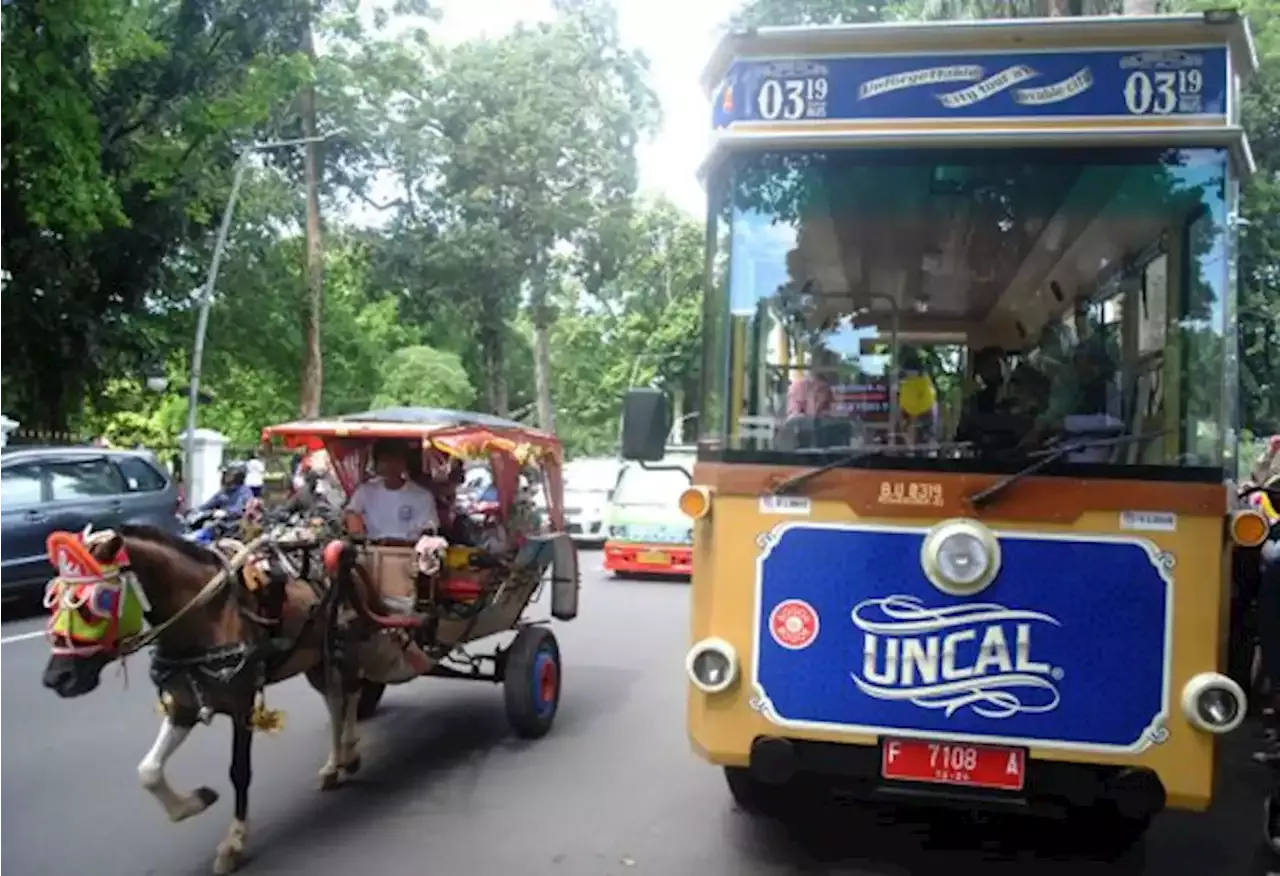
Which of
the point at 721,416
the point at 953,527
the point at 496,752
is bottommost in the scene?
the point at 496,752

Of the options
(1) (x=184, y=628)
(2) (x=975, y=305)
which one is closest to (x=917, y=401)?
(2) (x=975, y=305)

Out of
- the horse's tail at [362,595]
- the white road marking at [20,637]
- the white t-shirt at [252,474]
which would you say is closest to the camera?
the horse's tail at [362,595]

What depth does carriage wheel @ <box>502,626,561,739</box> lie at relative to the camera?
7.92 m

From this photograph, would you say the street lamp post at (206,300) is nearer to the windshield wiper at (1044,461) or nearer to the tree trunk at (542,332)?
the tree trunk at (542,332)

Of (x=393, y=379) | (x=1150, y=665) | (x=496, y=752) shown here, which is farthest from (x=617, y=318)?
(x=1150, y=665)

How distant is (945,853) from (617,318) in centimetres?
4102

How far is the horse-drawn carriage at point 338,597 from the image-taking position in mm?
5062

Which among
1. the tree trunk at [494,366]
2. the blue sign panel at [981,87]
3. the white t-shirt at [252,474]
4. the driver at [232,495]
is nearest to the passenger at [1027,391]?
the blue sign panel at [981,87]

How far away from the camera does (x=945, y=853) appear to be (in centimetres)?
591

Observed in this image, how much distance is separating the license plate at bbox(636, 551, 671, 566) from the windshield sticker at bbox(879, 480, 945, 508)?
1264 centimetres

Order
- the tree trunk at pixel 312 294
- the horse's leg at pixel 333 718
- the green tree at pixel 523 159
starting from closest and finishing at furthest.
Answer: the horse's leg at pixel 333 718
the tree trunk at pixel 312 294
the green tree at pixel 523 159

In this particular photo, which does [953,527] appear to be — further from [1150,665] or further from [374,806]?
[374,806]

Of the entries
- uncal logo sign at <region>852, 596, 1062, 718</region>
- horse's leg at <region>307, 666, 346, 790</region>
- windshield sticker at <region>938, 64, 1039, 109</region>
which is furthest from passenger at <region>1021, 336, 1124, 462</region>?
horse's leg at <region>307, 666, 346, 790</region>

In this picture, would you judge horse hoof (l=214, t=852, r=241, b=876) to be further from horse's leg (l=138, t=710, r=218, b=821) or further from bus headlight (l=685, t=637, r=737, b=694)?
bus headlight (l=685, t=637, r=737, b=694)
